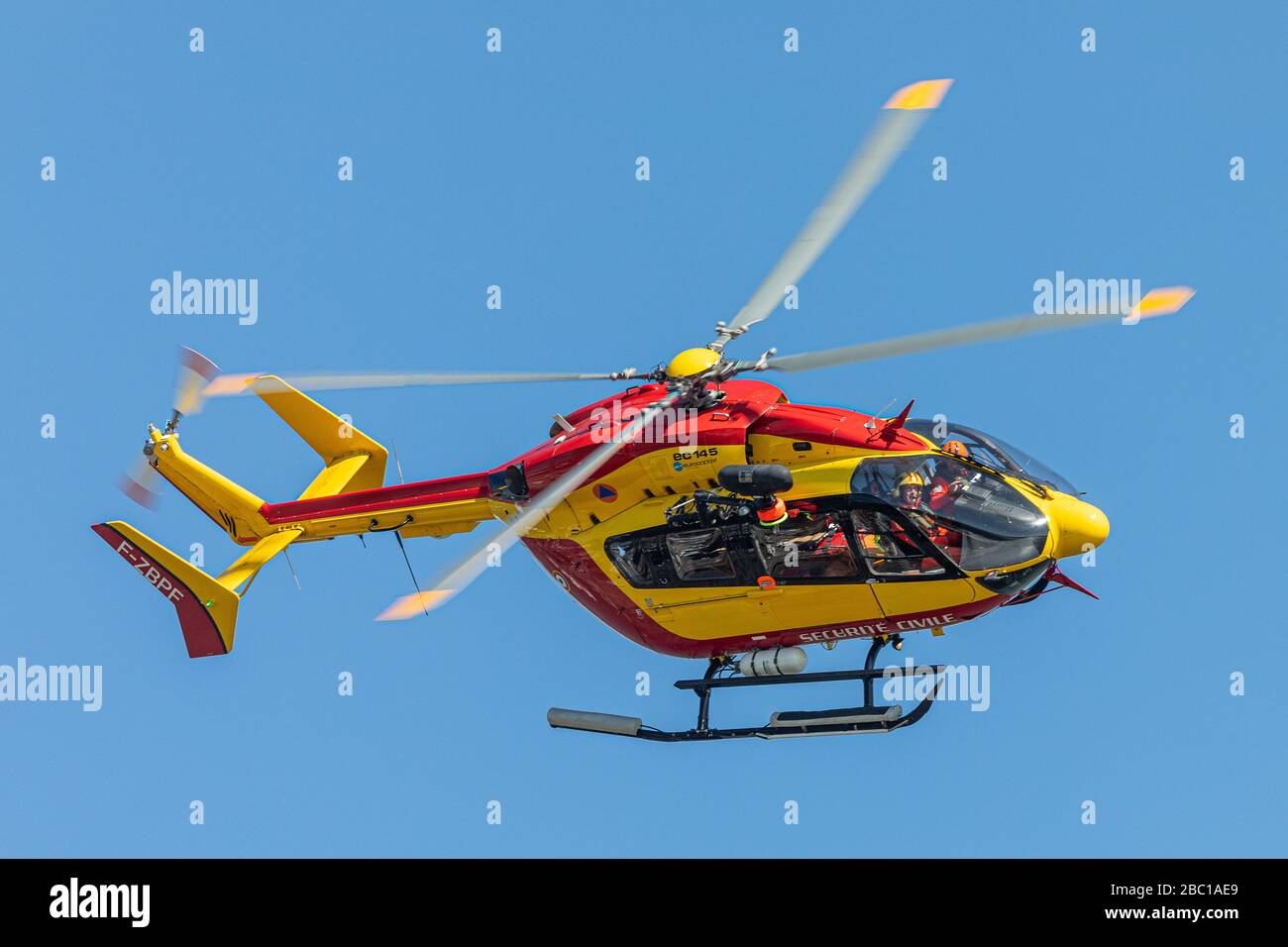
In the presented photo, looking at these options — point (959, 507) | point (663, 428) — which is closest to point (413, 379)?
point (663, 428)

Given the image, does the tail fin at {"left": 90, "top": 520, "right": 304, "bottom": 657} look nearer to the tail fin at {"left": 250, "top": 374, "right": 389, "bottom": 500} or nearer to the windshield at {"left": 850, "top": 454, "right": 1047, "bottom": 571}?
the tail fin at {"left": 250, "top": 374, "right": 389, "bottom": 500}

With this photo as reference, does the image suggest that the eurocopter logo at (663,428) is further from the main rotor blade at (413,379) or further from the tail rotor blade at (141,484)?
the tail rotor blade at (141,484)

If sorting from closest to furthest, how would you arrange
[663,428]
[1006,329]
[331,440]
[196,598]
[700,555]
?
[1006,329] < [663,428] < [700,555] < [196,598] < [331,440]

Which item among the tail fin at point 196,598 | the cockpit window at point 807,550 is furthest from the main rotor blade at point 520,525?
the tail fin at point 196,598

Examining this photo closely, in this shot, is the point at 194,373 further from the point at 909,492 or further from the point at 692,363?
the point at 909,492

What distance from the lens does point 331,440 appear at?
1897 cm

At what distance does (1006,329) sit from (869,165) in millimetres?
1713

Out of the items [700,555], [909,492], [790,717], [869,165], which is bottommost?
[790,717]

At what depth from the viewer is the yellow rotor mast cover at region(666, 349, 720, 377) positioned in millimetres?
15055

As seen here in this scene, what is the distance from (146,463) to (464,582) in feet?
22.5

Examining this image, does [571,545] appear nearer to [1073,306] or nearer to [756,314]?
[756,314]

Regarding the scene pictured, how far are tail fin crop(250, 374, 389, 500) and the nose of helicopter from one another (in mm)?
7753

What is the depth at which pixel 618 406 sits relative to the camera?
1588 centimetres

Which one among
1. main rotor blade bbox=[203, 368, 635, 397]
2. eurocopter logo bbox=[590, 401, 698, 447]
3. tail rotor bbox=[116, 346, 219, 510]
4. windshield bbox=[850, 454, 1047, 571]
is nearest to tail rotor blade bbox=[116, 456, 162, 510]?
tail rotor bbox=[116, 346, 219, 510]
